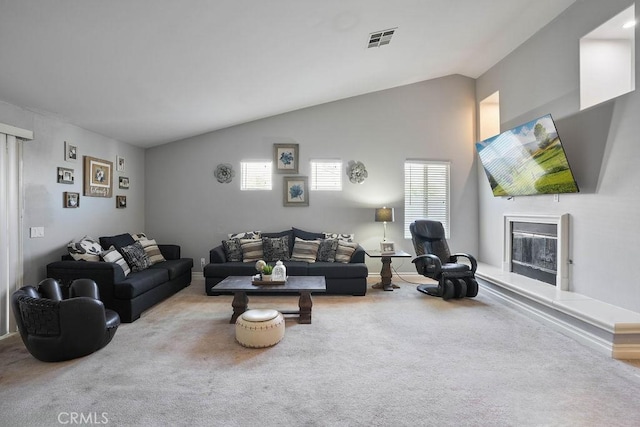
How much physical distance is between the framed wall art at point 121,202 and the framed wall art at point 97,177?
0.70 feet

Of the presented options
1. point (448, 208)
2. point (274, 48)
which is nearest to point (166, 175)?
point (274, 48)

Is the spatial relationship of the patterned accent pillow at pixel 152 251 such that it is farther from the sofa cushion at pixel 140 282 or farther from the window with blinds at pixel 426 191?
the window with blinds at pixel 426 191

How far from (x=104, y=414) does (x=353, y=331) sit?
2198 millimetres

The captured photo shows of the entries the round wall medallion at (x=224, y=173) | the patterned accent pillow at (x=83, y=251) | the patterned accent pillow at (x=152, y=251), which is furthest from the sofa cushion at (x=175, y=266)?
the round wall medallion at (x=224, y=173)

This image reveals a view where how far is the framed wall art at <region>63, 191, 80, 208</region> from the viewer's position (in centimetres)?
391

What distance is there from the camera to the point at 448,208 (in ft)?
19.6

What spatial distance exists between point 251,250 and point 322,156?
2.18 m

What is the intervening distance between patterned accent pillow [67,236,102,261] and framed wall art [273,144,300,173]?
10.1ft

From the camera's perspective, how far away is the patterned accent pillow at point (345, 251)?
16.5ft

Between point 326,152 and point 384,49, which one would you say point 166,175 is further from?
point 384,49

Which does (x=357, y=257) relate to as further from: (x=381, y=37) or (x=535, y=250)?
(x=381, y=37)

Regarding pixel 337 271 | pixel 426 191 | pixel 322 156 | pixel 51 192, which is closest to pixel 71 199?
pixel 51 192

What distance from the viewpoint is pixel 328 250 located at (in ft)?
16.8

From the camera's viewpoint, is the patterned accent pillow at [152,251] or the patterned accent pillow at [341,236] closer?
the patterned accent pillow at [152,251]
